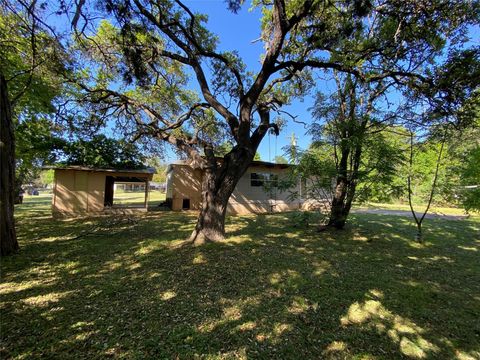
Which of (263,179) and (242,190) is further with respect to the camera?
(263,179)

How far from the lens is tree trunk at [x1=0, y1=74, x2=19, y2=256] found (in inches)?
186

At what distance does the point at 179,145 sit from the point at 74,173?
288 inches

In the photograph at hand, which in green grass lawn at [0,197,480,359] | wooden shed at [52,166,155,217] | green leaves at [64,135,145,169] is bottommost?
green grass lawn at [0,197,480,359]

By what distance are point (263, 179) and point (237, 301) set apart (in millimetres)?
11229

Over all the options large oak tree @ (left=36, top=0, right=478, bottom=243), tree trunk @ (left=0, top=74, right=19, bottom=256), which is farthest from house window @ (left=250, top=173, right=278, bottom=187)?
tree trunk @ (left=0, top=74, right=19, bottom=256)

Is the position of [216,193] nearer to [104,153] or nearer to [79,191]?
[79,191]

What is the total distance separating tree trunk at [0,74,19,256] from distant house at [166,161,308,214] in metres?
8.52

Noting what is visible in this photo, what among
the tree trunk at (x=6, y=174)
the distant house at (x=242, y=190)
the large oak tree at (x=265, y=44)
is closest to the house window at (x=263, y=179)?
the distant house at (x=242, y=190)

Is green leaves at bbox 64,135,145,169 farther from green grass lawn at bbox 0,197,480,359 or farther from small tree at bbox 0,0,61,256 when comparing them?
green grass lawn at bbox 0,197,480,359

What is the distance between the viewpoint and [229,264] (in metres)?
4.75

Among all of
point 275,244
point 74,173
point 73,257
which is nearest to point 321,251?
point 275,244

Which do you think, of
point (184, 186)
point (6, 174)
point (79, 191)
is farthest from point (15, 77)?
point (184, 186)

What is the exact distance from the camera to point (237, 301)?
3352 millimetres

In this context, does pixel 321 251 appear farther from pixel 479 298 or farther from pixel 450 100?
pixel 450 100
